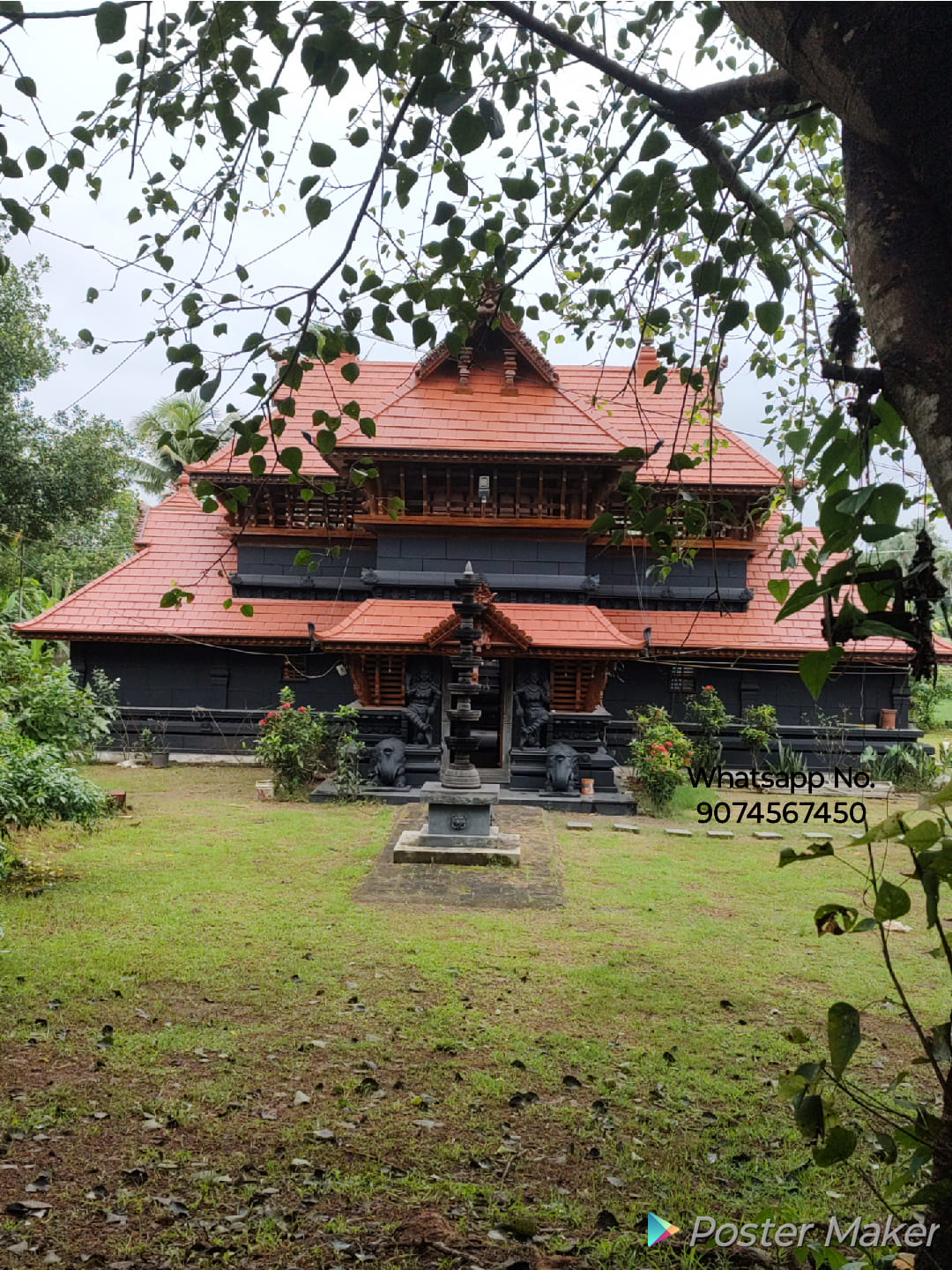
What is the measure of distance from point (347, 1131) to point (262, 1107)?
0.41 meters

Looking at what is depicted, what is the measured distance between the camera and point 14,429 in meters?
15.5

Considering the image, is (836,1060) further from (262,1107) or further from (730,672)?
(730,672)

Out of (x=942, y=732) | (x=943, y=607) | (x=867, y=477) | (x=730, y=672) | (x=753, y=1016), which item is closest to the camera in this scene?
(x=943, y=607)

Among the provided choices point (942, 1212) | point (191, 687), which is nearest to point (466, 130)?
point (942, 1212)

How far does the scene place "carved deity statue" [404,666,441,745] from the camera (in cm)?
1140

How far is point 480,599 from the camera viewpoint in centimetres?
1007

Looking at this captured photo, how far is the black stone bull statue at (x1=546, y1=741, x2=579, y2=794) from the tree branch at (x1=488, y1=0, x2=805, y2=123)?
364 inches

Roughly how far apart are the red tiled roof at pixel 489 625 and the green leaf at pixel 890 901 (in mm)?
9225

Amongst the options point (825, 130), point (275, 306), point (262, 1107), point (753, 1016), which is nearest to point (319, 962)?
point (262, 1107)

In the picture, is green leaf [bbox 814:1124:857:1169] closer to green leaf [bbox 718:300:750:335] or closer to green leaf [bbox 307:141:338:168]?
green leaf [bbox 718:300:750:335]

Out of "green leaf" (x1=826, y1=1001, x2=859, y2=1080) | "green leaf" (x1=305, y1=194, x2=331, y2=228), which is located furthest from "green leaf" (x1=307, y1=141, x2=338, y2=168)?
"green leaf" (x1=826, y1=1001, x2=859, y2=1080)

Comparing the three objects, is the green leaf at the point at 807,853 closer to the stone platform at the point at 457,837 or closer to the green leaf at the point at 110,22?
the green leaf at the point at 110,22

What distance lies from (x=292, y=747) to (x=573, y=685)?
12.3 feet

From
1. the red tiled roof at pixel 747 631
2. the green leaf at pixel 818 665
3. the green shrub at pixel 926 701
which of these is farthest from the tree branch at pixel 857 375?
the green shrub at pixel 926 701
